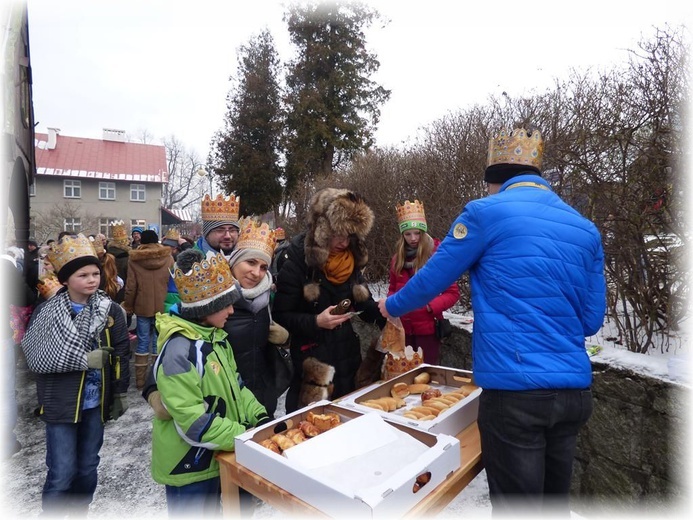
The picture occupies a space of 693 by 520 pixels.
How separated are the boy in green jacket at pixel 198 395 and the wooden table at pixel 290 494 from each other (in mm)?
131

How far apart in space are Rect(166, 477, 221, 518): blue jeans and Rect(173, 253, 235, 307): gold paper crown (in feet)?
2.94

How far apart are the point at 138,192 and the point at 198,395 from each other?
38264 mm

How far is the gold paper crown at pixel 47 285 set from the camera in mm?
3764

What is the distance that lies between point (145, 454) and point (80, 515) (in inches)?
46.5

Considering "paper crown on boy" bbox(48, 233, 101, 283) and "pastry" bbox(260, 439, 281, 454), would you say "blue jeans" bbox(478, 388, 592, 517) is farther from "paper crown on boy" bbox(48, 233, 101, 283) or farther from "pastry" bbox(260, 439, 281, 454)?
"paper crown on boy" bbox(48, 233, 101, 283)

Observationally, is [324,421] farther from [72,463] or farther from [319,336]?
[72,463]

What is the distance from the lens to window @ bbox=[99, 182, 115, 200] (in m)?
34.5

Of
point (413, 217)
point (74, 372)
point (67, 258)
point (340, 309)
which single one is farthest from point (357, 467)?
point (413, 217)

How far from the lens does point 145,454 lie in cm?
393

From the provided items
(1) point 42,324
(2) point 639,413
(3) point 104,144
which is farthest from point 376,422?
(3) point 104,144

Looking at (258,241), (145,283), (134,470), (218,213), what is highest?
(218,213)

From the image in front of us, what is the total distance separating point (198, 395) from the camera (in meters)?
1.89

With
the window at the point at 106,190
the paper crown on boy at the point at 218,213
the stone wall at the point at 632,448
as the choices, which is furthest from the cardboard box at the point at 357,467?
the window at the point at 106,190

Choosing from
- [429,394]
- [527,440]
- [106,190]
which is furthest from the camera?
[106,190]
